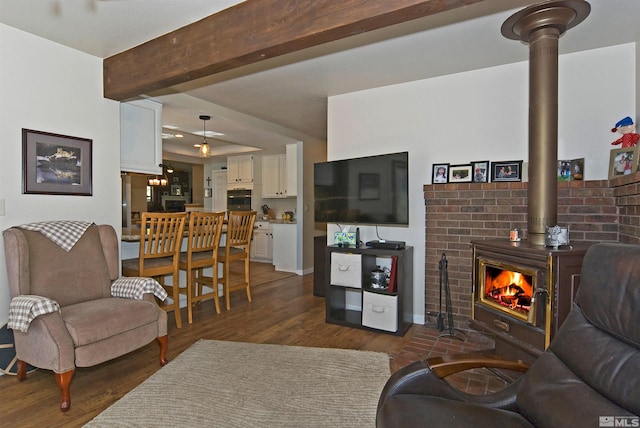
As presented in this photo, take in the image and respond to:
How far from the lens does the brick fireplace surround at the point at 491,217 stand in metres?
2.57

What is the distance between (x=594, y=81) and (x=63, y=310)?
4.21 meters

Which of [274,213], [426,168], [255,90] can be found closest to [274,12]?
[255,90]

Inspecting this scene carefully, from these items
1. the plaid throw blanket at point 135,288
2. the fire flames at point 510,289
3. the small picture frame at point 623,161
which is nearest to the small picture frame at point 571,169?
the small picture frame at point 623,161

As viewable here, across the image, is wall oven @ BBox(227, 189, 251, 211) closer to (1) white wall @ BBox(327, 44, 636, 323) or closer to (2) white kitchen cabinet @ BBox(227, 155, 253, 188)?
(2) white kitchen cabinet @ BBox(227, 155, 253, 188)

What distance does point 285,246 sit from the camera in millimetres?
6164

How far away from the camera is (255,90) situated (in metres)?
3.77

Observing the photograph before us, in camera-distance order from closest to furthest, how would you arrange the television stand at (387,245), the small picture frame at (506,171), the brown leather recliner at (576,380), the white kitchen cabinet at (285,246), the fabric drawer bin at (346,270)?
1. the brown leather recliner at (576,380)
2. the small picture frame at (506,171)
3. the television stand at (387,245)
4. the fabric drawer bin at (346,270)
5. the white kitchen cabinet at (285,246)

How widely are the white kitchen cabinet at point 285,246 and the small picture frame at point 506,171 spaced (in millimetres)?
3591

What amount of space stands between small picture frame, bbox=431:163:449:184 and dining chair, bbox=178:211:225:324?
2.23m

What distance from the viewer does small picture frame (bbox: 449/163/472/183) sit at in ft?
10.5

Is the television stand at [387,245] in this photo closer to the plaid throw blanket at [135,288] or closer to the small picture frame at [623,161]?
the small picture frame at [623,161]

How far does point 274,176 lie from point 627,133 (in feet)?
17.5

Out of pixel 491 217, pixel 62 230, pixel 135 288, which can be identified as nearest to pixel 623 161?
pixel 491 217

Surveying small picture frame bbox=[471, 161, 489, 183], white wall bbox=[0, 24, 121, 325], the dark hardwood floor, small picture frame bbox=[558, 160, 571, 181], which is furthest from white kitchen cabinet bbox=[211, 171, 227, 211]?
small picture frame bbox=[558, 160, 571, 181]
